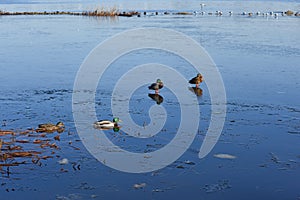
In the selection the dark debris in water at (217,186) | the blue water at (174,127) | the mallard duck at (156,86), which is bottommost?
the dark debris in water at (217,186)

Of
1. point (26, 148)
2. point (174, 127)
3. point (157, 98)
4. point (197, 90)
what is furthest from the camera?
point (197, 90)

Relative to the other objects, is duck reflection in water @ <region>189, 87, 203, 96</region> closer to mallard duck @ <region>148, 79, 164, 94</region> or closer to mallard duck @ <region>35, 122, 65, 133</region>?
mallard duck @ <region>148, 79, 164, 94</region>

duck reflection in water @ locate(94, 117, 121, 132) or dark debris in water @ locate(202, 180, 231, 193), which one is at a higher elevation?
duck reflection in water @ locate(94, 117, 121, 132)

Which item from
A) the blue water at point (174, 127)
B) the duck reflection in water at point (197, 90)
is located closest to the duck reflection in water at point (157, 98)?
the blue water at point (174, 127)

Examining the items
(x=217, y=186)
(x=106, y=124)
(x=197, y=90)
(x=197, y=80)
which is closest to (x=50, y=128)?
(x=106, y=124)

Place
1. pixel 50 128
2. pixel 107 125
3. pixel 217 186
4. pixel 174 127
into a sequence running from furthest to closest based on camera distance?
1. pixel 174 127
2. pixel 107 125
3. pixel 50 128
4. pixel 217 186

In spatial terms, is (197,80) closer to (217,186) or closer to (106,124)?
(106,124)

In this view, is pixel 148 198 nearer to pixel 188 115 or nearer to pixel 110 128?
pixel 110 128

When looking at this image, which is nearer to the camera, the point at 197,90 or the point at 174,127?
the point at 174,127

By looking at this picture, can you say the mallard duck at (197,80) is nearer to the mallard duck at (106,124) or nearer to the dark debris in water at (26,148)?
the mallard duck at (106,124)

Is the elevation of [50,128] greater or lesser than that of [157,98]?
greater

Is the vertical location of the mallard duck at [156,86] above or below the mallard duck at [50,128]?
above

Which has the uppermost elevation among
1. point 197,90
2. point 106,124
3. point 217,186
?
point 106,124

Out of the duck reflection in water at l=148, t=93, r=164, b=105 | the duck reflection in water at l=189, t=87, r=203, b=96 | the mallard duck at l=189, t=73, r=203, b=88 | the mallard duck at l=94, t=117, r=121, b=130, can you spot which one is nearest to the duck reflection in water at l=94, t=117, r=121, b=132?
the mallard duck at l=94, t=117, r=121, b=130
